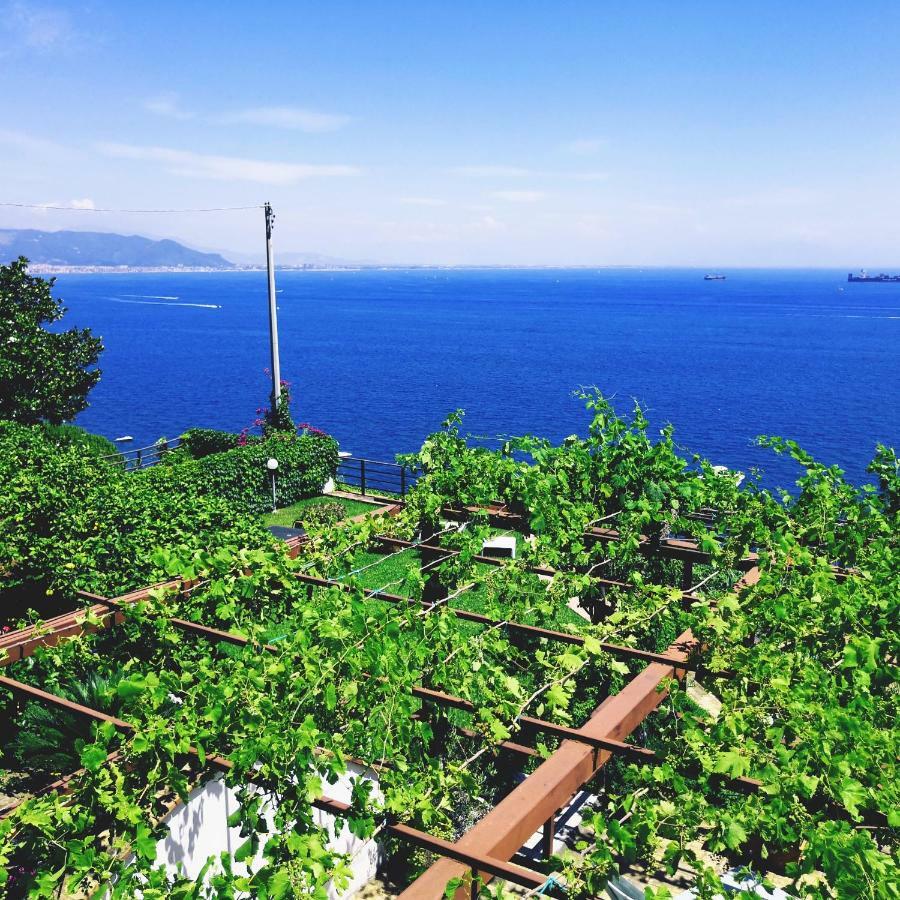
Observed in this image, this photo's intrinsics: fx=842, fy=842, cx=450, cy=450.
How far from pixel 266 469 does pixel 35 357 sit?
8.30m

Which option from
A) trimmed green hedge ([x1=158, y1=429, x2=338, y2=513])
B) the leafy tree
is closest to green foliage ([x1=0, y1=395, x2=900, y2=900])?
trimmed green hedge ([x1=158, y1=429, x2=338, y2=513])

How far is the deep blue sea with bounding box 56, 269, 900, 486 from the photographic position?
53.8 m

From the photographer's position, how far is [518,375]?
247ft

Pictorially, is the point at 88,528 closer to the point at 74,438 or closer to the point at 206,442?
the point at 74,438

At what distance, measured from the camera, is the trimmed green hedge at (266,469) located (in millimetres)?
21266

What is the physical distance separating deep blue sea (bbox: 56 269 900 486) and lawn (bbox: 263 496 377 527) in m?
22.3

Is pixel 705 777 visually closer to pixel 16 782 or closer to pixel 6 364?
pixel 16 782

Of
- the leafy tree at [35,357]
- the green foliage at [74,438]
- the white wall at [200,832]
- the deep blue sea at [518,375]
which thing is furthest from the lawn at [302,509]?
the deep blue sea at [518,375]

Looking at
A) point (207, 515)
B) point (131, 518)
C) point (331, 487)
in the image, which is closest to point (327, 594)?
point (207, 515)

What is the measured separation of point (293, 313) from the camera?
156 meters

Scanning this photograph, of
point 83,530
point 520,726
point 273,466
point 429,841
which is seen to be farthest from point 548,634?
point 273,466

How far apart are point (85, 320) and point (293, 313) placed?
35702 millimetres

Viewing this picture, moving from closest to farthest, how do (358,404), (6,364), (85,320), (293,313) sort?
1. (6,364)
2. (358,404)
3. (85,320)
4. (293,313)

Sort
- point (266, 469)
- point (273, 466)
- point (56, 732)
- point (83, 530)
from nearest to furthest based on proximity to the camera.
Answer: point (56, 732), point (83, 530), point (273, 466), point (266, 469)
